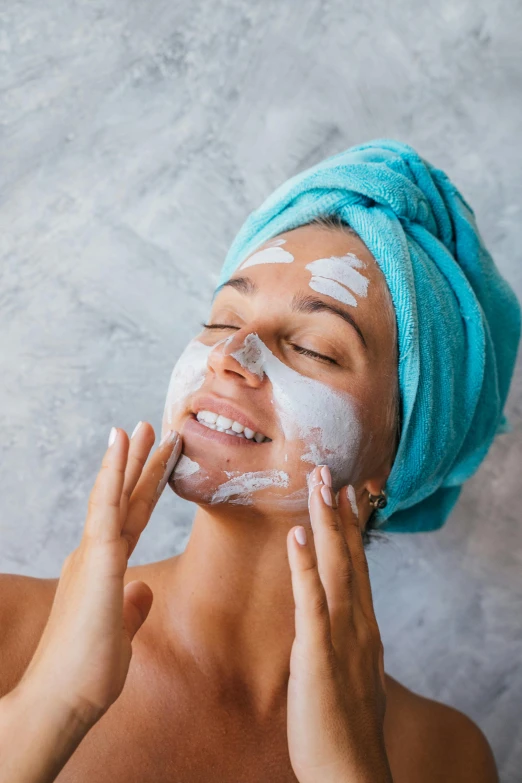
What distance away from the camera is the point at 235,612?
117 centimetres

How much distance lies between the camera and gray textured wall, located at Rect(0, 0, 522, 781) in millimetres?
A: 1629

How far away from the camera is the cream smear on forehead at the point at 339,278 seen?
1106 mm

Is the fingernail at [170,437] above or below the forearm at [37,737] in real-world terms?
above

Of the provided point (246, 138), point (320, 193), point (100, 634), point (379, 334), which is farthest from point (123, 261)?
point (100, 634)

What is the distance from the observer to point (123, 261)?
1.67 meters

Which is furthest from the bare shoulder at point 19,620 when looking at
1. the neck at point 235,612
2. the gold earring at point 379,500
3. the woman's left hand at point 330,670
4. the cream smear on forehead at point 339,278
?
the cream smear on forehead at point 339,278

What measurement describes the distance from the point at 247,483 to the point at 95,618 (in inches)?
11.8

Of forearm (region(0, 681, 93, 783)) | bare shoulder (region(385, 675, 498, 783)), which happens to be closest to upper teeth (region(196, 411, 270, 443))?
forearm (region(0, 681, 93, 783))

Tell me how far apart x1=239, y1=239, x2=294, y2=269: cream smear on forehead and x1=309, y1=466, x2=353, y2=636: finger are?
440 mm

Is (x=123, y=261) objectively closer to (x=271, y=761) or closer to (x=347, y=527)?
(x=347, y=527)

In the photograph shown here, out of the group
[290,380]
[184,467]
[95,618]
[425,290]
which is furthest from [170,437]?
[425,290]

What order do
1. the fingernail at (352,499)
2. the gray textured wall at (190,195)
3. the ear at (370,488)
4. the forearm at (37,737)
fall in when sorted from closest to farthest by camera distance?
the forearm at (37,737) < the fingernail at (352,499) < the ear at (370,488) < the gray textured wall at (190,195)

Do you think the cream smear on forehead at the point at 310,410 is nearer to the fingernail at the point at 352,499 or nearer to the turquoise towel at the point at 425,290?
the fingernail at the point at 352,499

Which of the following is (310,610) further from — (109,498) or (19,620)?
(19,620)
